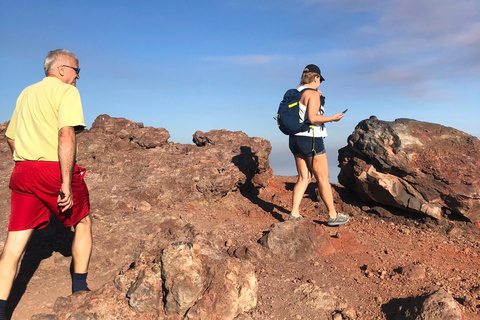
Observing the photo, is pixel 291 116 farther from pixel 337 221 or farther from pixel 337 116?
pixel 337 221

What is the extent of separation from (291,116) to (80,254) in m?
3.33

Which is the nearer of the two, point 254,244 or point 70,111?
point 70,111

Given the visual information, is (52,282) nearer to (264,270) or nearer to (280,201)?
(264,270)

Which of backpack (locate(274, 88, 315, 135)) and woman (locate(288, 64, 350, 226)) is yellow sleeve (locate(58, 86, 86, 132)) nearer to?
backpack (locate(274, 88, 315, 135))

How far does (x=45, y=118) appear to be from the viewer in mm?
A: 3357

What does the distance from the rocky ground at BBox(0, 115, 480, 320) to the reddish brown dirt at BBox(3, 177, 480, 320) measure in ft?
0.05

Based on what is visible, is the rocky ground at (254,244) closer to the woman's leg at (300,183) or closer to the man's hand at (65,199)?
the woman's leg at (300,183)

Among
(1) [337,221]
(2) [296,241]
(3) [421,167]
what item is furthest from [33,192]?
(3) [421,167]

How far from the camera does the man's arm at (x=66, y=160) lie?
127 inches

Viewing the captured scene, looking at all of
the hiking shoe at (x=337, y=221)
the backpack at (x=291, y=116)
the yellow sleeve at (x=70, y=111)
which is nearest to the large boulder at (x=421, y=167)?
the hiking shoe at (x=337, y=221)

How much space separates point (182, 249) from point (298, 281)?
1.43 metres

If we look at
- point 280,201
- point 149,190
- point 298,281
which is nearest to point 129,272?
point 298,281

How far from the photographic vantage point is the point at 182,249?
3.09 m

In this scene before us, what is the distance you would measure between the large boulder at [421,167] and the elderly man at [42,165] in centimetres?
468
